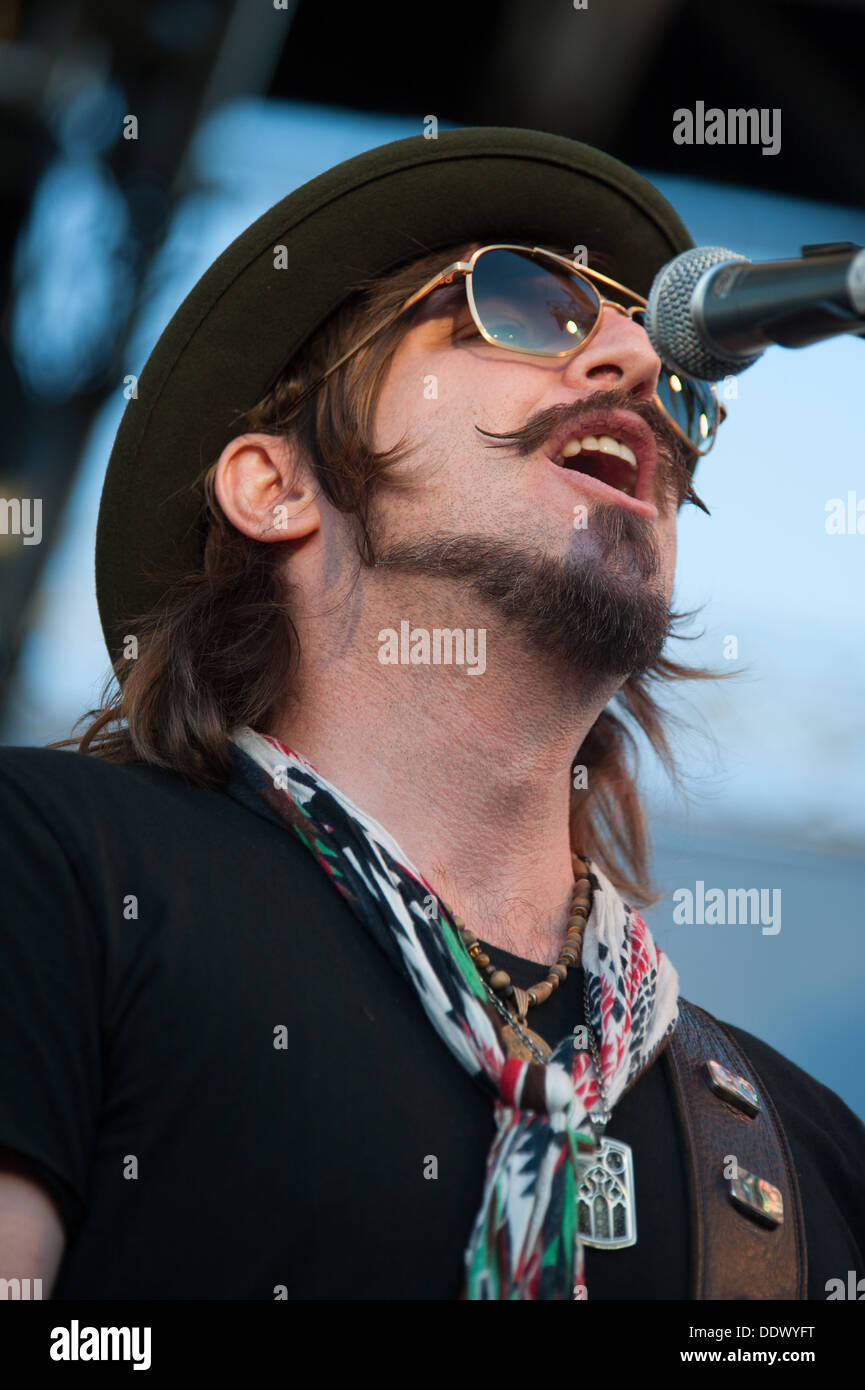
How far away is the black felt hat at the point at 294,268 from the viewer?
222 cm

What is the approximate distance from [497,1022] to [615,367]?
1.07 meters

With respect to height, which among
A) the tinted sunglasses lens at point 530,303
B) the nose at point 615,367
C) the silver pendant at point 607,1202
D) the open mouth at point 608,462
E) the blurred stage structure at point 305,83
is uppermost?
the blurred stage structure at point 305,83

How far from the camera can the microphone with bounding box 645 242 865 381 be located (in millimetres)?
1046

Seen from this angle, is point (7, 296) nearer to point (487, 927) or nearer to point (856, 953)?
point (487, 927)

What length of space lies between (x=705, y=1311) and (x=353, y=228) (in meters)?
1.69

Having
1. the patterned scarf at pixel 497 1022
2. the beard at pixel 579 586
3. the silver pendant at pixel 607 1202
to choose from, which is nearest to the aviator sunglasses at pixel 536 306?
the beard at pixel 579 586

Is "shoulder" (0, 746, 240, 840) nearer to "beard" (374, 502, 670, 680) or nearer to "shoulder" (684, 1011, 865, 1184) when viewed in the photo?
"beard" (374, 502, 670, 680)

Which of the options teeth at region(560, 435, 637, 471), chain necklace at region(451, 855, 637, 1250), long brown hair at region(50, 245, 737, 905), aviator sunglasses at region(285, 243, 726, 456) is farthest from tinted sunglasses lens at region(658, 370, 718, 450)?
chain necklace at region(451, 855, 637, 1250)

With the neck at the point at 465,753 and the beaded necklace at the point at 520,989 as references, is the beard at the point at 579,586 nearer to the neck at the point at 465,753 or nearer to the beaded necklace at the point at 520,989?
the neck at the point at 465,753

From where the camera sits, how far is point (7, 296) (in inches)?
134

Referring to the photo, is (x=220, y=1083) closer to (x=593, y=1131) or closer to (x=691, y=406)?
(x=593, y=1131)

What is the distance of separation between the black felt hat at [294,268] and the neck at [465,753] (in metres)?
0.45

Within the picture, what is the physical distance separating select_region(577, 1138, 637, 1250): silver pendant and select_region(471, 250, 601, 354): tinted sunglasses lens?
3.99 ft

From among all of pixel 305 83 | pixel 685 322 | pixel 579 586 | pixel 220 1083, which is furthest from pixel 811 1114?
pixel 305 83
